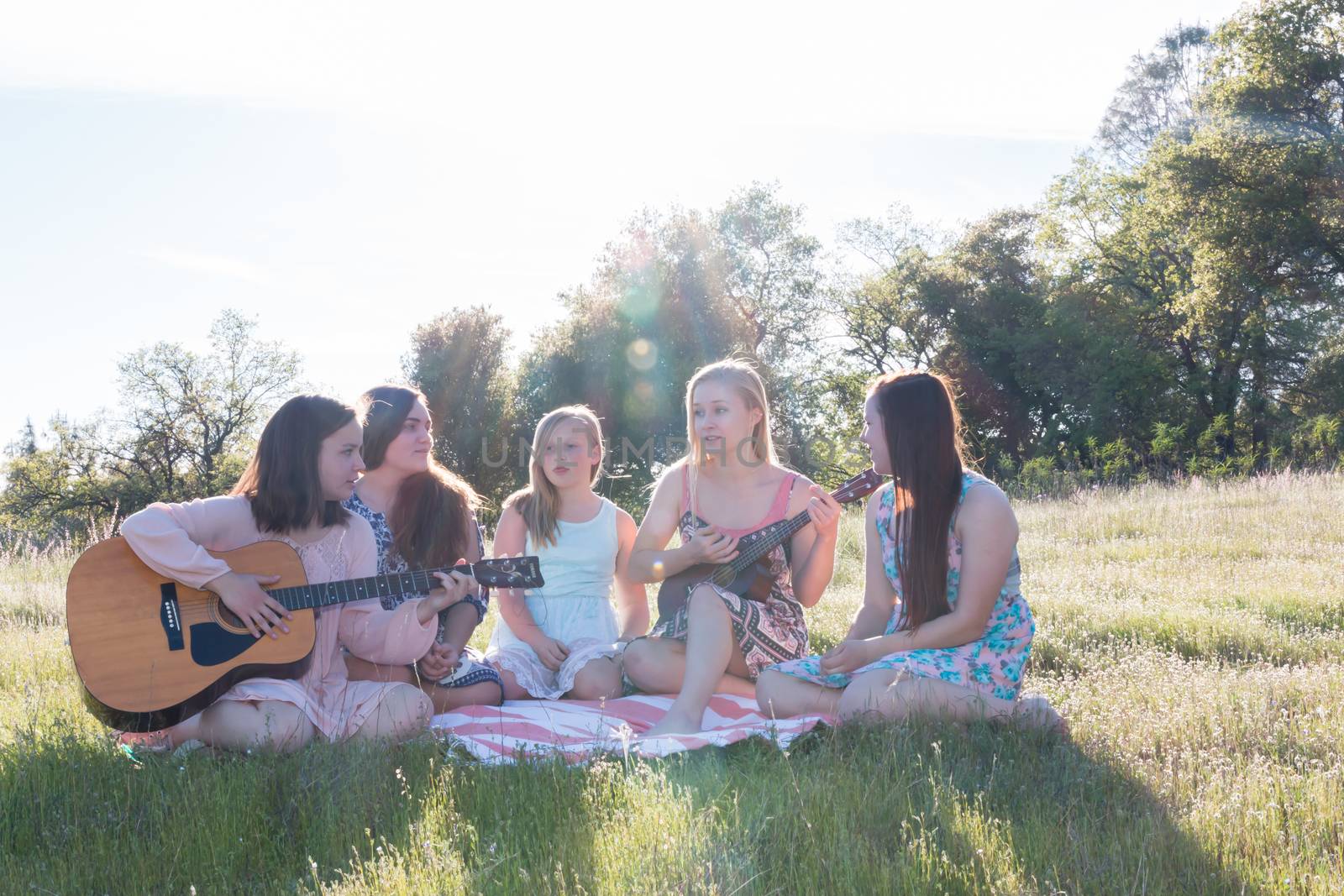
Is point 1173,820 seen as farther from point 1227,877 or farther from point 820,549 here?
point 820,549

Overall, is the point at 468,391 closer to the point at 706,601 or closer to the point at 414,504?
the point at 414,504

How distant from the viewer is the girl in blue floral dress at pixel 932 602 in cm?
384

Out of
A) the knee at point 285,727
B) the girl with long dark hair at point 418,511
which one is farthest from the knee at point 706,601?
the knee at point 285,727

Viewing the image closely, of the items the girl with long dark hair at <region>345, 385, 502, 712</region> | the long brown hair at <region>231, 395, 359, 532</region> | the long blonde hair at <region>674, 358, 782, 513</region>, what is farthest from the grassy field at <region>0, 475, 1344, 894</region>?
the long blonde hair at <region>674, 358, 782, 513</region>

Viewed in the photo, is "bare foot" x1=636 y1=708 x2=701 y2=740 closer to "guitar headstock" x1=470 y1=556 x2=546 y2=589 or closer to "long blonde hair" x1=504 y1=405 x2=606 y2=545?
"guitar headstock" x1=470 y1=556 x2=546 y2=589

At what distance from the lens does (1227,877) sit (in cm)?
237

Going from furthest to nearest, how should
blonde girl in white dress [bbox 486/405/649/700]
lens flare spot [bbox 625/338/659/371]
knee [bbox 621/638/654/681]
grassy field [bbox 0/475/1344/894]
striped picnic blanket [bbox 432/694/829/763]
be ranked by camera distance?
lens flare spot [bbox 625/338/659/371] → blonde girl in white dress [bbox 486/405/649/700] → knee [bbox 621/638/654/681] → striped picnic blanket [bbox 432/694/829/763] → grassy field [bbox 0/475/1344/894]

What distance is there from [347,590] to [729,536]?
1.73 metres

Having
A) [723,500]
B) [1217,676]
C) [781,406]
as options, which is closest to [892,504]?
[723,500]

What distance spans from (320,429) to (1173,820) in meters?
3.30

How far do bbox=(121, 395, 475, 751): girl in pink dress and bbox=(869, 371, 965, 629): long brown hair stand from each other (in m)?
1.84

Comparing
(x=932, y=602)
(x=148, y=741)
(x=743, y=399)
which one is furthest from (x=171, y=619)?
(x=932, y=602)

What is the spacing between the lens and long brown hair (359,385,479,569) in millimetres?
4988

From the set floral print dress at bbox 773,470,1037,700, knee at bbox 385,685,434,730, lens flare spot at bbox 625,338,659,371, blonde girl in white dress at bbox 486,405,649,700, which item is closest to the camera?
floral print dress at bbox 773,470,1037,700
